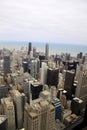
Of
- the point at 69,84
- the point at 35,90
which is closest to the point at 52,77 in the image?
the point at 69,84

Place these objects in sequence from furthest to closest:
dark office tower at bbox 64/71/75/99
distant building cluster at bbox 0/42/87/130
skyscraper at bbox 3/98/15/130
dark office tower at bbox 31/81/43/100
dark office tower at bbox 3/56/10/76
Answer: dark office tower at bbox 3/56/10/76, dark office tower at bbox 64/71/75/99, dark office tower at bbox 31/81/43/100, skyscraper at bbox 3/98/15/130, distant building cluster at bbox 0/42/87/130

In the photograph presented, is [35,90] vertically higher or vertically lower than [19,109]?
higher

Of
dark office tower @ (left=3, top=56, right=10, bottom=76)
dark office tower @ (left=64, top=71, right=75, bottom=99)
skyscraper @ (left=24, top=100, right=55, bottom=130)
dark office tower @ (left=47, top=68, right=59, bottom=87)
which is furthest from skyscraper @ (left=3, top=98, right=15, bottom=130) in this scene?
dark office tower @ (left=3, top=56, right=10, bottom=76)

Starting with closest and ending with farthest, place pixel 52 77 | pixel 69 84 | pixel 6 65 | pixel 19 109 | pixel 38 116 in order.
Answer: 1. pixel 38 116
2. pixel 19 109
3. pixel 69 84
4. pixel 52 77
5. pixel 6 65

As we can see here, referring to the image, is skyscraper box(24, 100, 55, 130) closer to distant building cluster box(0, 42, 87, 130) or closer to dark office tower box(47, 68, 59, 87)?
distant building cluster box(0, 42, 87, 130)

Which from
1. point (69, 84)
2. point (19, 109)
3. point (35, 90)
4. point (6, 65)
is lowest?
point (19, 109)

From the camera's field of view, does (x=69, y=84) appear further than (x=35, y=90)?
Yes

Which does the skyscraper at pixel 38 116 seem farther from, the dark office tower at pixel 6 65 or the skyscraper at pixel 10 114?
the dark office tower at pixel 6 65

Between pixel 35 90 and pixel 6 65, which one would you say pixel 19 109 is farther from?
pixel 6 65

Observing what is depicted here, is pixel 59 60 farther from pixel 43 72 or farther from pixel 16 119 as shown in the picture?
pixel 16 119
